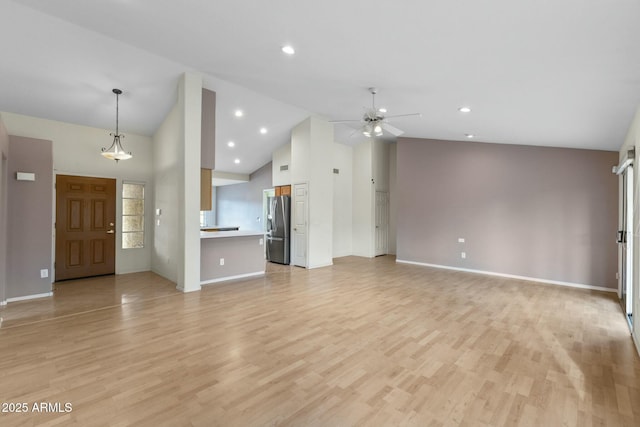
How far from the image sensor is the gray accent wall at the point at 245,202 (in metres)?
10.3

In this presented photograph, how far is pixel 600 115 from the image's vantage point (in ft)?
12.6

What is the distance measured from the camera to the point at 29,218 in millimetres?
4504

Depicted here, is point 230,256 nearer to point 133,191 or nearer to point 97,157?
point 133,191

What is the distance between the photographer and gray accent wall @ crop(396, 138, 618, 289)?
18.2 ft

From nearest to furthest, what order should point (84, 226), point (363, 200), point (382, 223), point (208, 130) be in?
point (208, 130) < point (84, 226) < point (363, 200) < point (382, 223)

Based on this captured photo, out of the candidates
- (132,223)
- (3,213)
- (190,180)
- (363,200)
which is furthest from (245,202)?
(3,213)

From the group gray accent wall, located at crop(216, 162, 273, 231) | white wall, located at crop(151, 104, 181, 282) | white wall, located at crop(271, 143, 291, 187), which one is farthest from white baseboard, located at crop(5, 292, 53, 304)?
gray accent wall, located at crop(216, 162, 273, 231)

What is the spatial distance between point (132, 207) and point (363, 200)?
237 inches

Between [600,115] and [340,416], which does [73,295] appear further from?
[600,115]

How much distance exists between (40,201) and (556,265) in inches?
364

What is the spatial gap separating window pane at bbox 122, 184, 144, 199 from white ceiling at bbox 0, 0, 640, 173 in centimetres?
130

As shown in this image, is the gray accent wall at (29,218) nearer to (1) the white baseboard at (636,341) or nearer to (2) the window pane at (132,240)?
(2) the window pane at (132,240)

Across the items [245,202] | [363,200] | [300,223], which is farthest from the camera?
[245,202]

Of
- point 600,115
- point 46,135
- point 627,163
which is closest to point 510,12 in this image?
point 600,115
